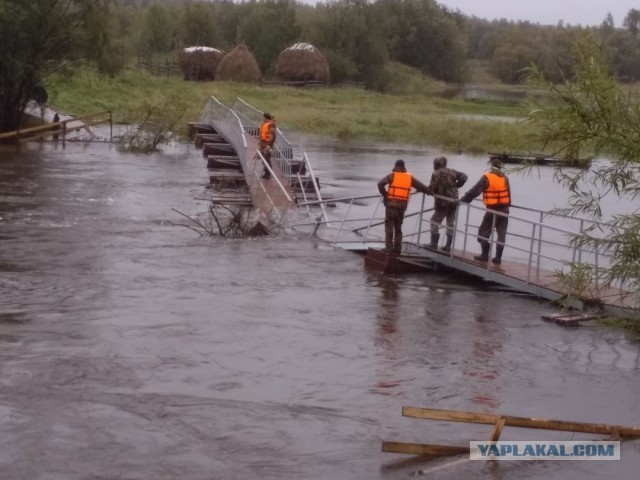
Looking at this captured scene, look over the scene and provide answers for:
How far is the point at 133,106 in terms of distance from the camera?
58.8 m

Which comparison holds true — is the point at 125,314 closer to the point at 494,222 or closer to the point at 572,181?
the point at 494,222

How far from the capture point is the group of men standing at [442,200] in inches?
723

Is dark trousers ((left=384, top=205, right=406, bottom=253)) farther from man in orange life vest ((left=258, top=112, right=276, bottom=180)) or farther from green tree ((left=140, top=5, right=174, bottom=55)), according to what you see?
green tree ((left=140, top=5, right=174, bottom=55))

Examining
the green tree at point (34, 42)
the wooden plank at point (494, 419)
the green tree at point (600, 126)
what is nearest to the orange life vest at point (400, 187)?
the wooden plank at point (494, 419)

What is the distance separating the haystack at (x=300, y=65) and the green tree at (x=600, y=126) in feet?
267

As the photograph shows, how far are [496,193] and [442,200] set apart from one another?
126 centimetres

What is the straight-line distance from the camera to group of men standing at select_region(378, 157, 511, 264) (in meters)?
18.4

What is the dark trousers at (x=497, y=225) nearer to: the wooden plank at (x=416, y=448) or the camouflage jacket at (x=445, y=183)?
the camouflage jacket at (x=445, y=183)

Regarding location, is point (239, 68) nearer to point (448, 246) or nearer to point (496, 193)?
point (448, 246)

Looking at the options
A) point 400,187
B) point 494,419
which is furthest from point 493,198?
point 494,419

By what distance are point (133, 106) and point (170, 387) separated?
47797mm

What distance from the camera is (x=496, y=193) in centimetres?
1833

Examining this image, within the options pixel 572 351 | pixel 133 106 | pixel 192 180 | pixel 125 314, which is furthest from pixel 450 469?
pixel 133 106

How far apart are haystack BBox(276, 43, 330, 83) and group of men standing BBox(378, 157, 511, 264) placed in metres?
70.7
